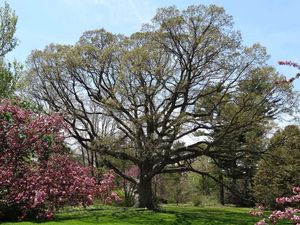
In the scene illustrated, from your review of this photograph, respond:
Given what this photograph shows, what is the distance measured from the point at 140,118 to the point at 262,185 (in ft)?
38.4

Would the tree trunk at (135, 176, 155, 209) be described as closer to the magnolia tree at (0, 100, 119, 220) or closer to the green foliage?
the green foliage

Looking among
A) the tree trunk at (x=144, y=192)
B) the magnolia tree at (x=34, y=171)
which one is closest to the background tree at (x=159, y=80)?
the tree trunk at (x=144, y=192)

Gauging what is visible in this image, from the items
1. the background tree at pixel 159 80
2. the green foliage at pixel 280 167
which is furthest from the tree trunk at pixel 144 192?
the green foliage at pixel 280 167

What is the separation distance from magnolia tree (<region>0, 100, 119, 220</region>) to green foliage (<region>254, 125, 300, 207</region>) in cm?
1294

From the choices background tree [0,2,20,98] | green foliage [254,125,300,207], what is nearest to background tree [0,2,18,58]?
background tree [0,2,20,98]

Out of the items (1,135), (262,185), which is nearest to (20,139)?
(1,135)

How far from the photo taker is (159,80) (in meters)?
23.9

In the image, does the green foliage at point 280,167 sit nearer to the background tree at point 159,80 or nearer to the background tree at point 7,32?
the background tree at point 159,80

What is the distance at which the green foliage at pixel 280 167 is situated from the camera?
25078mm

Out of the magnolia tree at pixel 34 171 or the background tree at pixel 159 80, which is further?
the background tree at pixel 159 80

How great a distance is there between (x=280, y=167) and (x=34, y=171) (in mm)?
16291

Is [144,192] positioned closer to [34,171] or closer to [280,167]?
[280,167]

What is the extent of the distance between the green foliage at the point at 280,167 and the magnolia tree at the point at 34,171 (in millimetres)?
12943

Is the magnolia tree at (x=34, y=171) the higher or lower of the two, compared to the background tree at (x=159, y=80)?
lower
